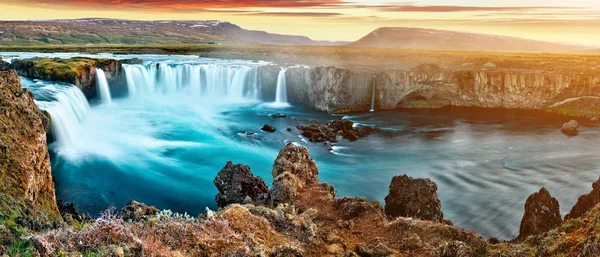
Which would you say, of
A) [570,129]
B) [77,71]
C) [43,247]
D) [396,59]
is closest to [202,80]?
[77,71]

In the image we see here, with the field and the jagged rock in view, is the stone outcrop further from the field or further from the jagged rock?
the jagged rock

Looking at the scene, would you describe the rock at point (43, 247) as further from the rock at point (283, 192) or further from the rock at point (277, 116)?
the rock at point (277, 116)

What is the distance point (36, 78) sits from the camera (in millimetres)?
57500

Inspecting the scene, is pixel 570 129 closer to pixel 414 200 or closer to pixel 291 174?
pixel 414 200

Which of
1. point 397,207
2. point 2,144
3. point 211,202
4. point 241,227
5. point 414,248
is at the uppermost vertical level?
point 2,144

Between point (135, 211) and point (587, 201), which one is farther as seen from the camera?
point (587, 201)

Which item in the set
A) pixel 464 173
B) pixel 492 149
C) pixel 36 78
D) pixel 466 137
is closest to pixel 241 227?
pixel 464 173

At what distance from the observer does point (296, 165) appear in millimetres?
21953

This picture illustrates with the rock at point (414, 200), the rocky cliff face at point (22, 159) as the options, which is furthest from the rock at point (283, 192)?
the rocky cliff face at point (22, 159)

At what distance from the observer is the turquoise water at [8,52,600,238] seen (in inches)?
1212

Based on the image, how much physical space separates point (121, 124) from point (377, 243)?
43610 millimetres

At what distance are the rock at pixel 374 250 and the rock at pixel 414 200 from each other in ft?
26.8

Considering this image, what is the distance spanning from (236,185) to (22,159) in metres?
9.12

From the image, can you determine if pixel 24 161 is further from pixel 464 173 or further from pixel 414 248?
pixel 464 173
